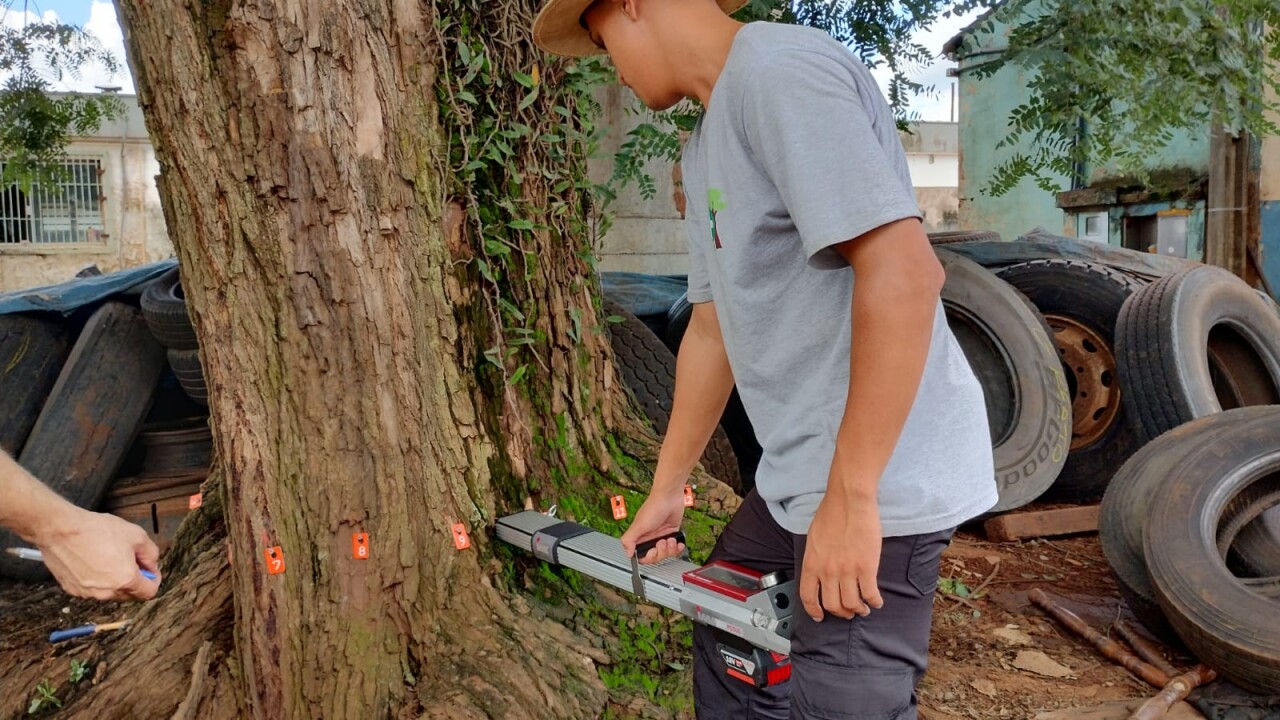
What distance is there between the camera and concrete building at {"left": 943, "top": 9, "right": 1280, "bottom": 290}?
996cm

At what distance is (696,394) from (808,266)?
565 millimetres

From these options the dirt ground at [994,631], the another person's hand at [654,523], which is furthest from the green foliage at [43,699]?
the another person's hand at [654,523]

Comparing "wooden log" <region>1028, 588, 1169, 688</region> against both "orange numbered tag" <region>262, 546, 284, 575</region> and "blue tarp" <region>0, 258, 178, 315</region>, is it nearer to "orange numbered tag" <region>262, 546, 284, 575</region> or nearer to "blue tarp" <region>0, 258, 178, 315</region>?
"orange numbered tag" <region>262, 546, 284, 575</region>

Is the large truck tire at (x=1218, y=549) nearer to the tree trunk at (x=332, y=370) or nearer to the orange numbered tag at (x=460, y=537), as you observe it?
the tree trunk at (x=332, y=370)

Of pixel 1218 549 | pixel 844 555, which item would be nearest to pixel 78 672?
pixel 844 555

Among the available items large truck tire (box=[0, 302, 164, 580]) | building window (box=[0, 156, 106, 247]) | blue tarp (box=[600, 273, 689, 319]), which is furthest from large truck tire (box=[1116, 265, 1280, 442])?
building window (box=[0, 156, 106, 247])

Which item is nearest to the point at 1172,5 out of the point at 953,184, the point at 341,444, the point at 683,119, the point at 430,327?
the point at 683,119

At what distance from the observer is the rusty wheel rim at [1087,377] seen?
5.03m

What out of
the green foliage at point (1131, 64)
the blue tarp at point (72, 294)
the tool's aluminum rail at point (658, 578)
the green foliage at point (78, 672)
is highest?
the green foliage at point (1131, 64)

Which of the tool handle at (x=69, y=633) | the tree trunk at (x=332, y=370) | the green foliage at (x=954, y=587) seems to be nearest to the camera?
the tree trunk at (x=332, y=370)

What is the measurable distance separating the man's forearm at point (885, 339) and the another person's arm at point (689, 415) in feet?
1.93

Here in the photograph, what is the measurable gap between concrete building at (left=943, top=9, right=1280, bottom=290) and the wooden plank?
136 inches

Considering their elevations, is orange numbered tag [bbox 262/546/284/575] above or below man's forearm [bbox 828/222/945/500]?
below

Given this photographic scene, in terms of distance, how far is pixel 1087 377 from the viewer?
5.11 meters
